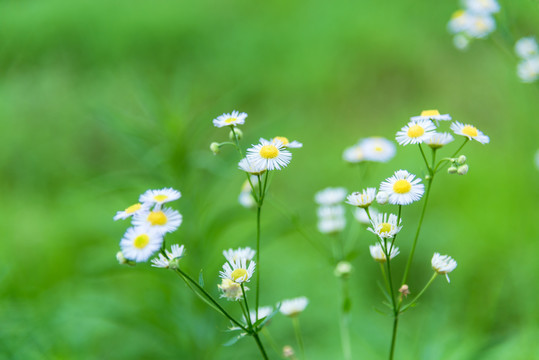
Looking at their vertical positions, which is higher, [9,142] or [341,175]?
[9,142]

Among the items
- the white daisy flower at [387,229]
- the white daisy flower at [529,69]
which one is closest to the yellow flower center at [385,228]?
the white daisy flower at [387,229]

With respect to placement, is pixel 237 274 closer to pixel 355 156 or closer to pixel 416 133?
pixel 416 133

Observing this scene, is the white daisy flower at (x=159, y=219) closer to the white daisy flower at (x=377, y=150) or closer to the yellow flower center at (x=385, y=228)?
the yellow flower center at (x=385, y=228)

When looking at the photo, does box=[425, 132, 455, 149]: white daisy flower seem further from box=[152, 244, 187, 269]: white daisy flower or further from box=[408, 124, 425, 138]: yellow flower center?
box=[152, 244, 187, 269]: white daisy flower

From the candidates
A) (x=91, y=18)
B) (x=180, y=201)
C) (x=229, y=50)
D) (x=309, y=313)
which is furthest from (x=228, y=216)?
(x=91, y=18)

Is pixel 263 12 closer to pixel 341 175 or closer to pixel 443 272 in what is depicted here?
pixel 341 175
